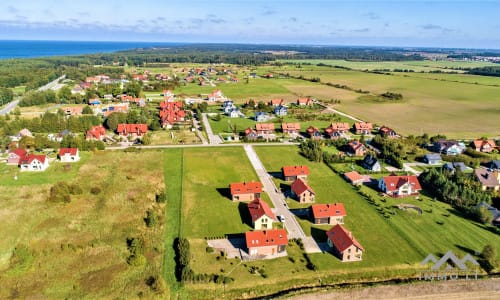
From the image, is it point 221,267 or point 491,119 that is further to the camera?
point 491,119

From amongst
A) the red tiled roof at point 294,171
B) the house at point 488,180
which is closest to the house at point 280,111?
the red tiled roof at point 294,171

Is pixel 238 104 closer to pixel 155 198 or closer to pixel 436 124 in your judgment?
pixel 436 124

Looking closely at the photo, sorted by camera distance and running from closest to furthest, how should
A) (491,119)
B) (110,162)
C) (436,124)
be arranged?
(110,162), (436,124), (491,119)

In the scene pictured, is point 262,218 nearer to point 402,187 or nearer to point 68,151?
point 402,187

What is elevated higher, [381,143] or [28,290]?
[381,143]

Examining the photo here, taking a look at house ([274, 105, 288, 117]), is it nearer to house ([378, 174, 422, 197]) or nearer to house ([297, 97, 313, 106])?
house ([297, 97, 313, 106])

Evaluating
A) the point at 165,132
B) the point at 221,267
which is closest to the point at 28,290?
the point at 221,267

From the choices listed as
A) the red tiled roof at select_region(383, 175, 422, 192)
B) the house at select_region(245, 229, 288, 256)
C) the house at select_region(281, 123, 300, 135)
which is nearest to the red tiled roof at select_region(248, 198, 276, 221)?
the house at select_region(245, 229, 288, 256)
